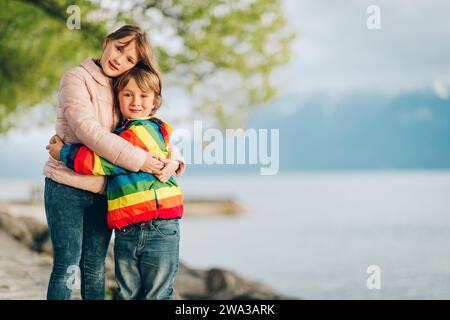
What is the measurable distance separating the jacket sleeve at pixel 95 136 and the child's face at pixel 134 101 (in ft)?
0.55

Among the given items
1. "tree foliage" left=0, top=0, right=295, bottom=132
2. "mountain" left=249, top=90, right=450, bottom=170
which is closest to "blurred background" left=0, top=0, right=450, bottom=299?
"tree foliage" left=0, top=0, right=295, bottom=132

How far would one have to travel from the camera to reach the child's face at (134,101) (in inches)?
123

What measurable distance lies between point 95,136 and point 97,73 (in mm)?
409

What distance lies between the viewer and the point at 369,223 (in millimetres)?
39219

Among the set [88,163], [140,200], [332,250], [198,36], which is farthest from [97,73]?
[332,250]

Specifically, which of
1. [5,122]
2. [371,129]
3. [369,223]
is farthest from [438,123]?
[5,122]

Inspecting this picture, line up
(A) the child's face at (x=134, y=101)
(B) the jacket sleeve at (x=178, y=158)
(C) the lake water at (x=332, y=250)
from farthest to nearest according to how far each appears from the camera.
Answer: (C) the lake water at (x=332, y=250), (B) the jacket sleeve at (x=178, y=158), (A) the child's face at (x=134, y=101)

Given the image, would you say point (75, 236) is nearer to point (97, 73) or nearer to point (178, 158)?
point (178, 158)

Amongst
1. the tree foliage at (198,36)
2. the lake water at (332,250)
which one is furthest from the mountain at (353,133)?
the tree foliage at (198,36)

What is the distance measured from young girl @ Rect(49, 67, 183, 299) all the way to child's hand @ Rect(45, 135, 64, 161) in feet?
0.06

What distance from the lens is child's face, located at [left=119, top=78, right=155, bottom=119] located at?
3.12m

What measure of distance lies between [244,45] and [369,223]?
31917 mm

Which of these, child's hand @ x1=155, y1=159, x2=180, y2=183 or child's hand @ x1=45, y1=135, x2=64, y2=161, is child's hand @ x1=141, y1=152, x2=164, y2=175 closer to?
child's hand @ x1=155, y1=159, x2=180, y2=183

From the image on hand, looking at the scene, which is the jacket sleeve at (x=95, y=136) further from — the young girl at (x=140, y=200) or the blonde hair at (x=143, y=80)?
the blonde hair at (x=143, y=80)
